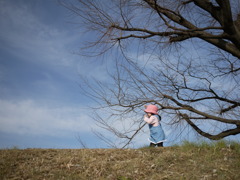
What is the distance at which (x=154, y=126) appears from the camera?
717 cm

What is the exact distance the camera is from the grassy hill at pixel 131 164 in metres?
4.20

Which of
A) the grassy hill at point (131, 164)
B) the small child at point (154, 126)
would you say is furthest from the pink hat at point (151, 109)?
the grassy hill at point (131, 164)

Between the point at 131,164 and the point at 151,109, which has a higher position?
the point at 151,109

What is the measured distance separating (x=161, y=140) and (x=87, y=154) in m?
2.55

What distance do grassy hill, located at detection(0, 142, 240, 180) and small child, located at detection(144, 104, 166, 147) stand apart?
1.30m

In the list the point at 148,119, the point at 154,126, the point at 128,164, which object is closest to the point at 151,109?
the point at 148,119

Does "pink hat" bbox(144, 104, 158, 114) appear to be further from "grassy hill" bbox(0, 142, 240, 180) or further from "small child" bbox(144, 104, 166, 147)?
"grassy hill" bbox(0, 142, 240, 180)

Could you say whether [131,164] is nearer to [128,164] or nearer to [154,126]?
[128,164]

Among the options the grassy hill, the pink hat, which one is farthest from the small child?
the grassy hill

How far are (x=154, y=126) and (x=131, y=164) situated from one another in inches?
107

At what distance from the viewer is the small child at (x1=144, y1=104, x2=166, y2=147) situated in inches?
276

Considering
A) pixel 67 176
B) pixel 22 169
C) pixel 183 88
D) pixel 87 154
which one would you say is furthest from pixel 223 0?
pixel 22 169

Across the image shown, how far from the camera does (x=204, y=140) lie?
18.8 ft

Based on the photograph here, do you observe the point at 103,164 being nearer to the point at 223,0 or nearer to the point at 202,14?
the point at 223,0
